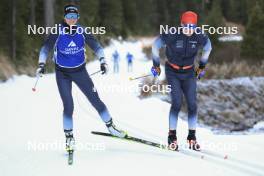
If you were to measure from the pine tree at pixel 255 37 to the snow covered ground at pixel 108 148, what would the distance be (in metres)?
21.7

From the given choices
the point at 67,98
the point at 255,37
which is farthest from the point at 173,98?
the point at 255,37

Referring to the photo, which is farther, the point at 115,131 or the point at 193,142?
the point at 115,131

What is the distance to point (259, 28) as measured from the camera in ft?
105

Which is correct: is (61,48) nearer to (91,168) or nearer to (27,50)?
(91,168)

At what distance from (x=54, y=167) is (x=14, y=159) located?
84 cm

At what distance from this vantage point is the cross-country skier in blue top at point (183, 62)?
6.00 meters

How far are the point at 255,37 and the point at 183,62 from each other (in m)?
26.9

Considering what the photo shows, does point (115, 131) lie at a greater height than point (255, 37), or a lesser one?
lesser

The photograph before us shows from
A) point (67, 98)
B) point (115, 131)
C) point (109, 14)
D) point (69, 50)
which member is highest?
point (109, 14)

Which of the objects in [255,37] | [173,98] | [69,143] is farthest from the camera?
[255,37]

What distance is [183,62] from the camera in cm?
610

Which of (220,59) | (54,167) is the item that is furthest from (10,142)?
(220,59)

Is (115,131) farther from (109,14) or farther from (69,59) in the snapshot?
(109,14)

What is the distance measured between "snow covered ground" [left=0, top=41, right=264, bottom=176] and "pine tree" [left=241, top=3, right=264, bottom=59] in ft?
71.3
